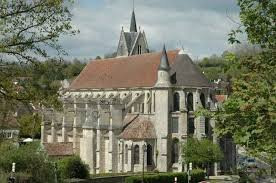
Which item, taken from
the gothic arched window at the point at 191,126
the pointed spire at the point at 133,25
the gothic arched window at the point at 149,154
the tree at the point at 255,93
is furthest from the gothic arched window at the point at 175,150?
the tree at the point at 255,93

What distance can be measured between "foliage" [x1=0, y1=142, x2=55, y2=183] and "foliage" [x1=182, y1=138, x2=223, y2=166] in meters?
18.4

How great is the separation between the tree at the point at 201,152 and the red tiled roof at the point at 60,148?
13980mm

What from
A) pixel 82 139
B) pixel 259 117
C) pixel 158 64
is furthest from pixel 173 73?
pixel 259 117

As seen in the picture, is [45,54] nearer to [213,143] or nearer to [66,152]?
[213,143]

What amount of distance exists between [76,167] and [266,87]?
1361 inches

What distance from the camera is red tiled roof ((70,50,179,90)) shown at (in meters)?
54.9

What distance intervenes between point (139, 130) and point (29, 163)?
21.5 metres

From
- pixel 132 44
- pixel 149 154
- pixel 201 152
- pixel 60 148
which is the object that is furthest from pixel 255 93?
pixel 132 44

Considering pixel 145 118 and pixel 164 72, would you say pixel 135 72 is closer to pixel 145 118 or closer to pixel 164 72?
pixel 145 118

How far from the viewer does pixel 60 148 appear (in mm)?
55250

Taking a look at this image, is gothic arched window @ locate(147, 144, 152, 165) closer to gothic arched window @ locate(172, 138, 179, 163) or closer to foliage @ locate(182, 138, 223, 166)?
gothic arched window @ locate(172, 138, 179, 163)

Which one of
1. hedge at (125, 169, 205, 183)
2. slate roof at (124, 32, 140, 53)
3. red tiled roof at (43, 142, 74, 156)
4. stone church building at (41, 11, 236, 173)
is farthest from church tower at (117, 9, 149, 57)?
hedge at (125, 169, 205, 183)

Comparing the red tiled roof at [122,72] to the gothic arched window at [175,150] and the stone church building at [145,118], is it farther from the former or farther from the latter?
the gothic arched window at [175,150]

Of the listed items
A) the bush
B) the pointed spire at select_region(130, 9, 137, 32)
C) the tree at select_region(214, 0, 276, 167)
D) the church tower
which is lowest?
the bush
